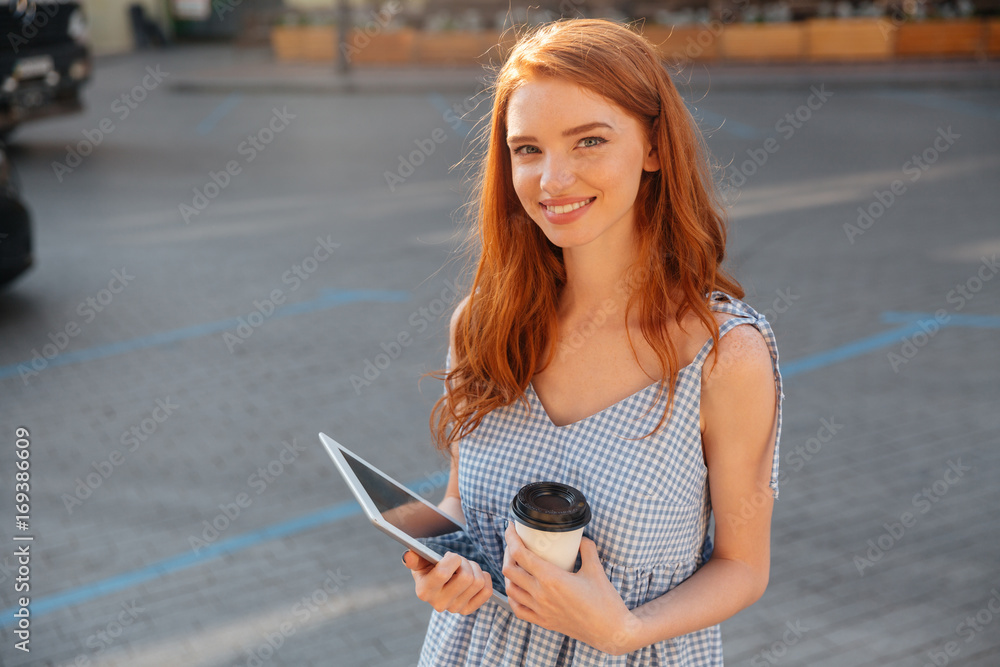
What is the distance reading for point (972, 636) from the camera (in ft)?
11.7

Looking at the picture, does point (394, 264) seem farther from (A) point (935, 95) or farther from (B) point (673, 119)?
(A) point (935, 95)

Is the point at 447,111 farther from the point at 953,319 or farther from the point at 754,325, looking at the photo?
the point at 754,325

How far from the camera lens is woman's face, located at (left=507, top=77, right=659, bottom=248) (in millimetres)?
1825

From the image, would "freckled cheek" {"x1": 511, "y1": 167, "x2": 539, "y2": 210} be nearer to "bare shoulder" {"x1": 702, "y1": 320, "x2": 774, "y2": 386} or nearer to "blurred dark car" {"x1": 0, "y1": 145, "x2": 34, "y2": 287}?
"bare shoulder" {"x1": 702, "y1": 320, "x2": 774, "y2": 386}

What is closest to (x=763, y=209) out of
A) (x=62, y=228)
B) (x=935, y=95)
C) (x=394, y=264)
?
(x=394, y=264)

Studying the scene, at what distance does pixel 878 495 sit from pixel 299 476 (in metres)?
2.95

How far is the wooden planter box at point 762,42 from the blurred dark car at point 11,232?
1836 centimetres

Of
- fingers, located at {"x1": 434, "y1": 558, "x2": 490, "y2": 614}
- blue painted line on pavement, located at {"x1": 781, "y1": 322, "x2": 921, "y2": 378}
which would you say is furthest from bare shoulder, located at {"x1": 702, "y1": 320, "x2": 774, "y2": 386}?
blue painted line on pavement, located at {"x1": 781, "y1": 322, "x2": 921, "y2": 378}

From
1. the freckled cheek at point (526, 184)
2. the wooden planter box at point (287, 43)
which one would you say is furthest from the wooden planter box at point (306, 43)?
the freckled cheek at point (526, 184)

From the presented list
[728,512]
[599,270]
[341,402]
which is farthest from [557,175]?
[341,402]

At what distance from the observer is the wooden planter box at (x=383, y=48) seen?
899 inches

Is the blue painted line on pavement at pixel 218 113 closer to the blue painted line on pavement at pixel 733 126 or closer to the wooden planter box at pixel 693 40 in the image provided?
the blue painted line on pavement at pixel 733 126

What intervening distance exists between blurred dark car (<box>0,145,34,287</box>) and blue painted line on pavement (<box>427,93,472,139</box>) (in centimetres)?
726

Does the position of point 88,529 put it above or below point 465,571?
below
